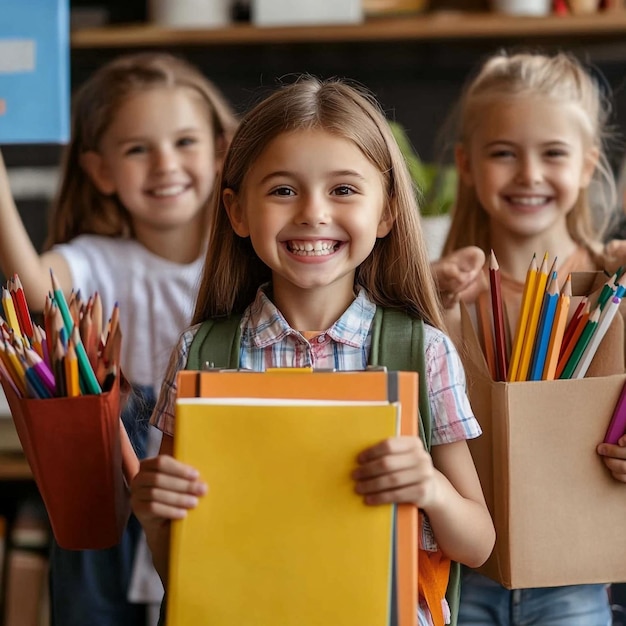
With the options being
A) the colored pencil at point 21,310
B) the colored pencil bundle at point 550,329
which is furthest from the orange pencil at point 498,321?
the colored pencil at point 21,310

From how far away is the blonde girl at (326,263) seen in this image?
84 centimetres

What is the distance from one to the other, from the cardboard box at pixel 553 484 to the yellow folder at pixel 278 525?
7.4 inches

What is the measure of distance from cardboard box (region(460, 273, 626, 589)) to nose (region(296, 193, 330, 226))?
218 mm

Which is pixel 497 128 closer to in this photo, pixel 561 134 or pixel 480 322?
pixel 561 134

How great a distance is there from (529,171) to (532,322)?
327 millimetres

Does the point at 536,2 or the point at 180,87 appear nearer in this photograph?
the point at 180,87

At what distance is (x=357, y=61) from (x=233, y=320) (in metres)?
1.18

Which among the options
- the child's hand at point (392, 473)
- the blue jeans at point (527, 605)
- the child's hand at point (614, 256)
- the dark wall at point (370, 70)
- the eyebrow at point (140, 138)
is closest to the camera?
the child's hand at point (392, 473)

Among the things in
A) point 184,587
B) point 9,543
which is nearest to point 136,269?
point 184,587

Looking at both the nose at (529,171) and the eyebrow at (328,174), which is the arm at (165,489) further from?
the nose at (529,171)

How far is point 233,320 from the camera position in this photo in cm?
92

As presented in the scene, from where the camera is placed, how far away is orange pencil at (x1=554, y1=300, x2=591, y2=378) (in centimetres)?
87

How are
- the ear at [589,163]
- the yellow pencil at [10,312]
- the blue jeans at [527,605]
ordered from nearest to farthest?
the yellow pencil at [10,312] → the blue jeans at [527,605] → the ear at [589,163]

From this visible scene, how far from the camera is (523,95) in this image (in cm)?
119
